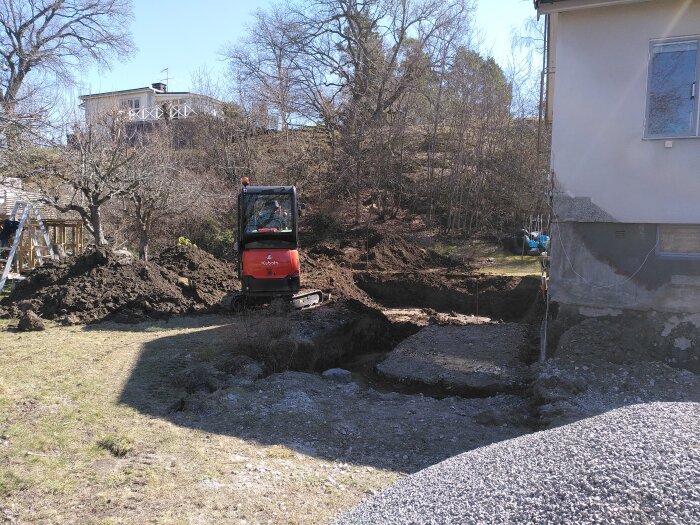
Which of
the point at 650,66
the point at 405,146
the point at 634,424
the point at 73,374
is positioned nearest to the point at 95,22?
the point at 405,146

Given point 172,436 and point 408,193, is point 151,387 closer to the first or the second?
point 172,436

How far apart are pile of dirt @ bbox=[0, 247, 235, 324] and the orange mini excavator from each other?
2171 mm

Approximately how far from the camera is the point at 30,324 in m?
11.1

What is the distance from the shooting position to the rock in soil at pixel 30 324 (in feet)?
36.4

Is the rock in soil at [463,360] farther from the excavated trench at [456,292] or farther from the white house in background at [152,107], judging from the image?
the white house in background at [152,107]

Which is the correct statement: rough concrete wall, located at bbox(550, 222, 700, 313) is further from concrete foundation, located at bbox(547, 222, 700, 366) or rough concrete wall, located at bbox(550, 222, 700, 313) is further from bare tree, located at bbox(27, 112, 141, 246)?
bare tree, located at bbox(27, 112, 141, 246)

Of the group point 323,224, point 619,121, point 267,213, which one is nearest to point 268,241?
point 267,213

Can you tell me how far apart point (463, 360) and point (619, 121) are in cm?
457

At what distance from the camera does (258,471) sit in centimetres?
561

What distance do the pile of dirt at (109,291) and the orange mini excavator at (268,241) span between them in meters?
2.17

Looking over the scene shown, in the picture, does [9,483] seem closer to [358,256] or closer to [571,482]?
[571,482]

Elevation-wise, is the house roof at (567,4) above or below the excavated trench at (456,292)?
above

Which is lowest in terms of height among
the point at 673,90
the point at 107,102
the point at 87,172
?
the point at 87,172

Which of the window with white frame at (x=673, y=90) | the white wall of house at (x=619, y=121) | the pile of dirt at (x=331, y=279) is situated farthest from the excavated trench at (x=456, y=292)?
the window with white frame at (x=673, y=90)
